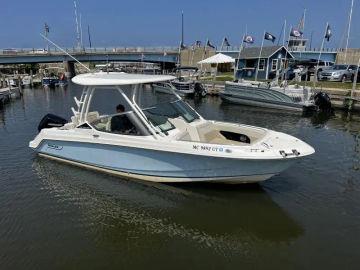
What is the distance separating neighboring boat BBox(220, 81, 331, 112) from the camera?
88.7ft

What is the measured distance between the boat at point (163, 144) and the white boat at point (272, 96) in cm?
1695

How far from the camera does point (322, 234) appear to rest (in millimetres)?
8352

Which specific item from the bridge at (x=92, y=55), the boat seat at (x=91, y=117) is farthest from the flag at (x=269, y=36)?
the bridge at (x=92, y=55)

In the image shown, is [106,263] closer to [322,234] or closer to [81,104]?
[322,234]

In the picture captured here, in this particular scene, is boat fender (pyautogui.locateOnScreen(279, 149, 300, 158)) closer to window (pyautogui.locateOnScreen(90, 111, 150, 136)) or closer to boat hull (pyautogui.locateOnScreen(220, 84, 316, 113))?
window (pyautogui.locateOnScreen(90, 111, 150, 136))

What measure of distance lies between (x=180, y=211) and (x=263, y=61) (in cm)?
3436

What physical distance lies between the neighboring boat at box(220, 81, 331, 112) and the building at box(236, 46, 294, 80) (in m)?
9.21

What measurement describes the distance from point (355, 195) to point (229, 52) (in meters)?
57.6

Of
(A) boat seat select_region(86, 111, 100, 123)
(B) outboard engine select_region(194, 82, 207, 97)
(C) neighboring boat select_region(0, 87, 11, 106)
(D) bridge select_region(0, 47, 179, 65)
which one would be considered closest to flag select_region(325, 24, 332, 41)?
(B) outboard engine select_region(194, 82, 207, 97)

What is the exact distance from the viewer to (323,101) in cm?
2741

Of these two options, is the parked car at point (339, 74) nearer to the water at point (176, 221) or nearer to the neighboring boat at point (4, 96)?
the water at point (176, 221)

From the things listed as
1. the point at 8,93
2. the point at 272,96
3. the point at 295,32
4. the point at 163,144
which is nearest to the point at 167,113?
the point at 163,144

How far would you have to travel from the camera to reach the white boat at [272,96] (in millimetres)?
27047

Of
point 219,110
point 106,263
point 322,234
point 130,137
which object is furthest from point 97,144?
point 219,110
